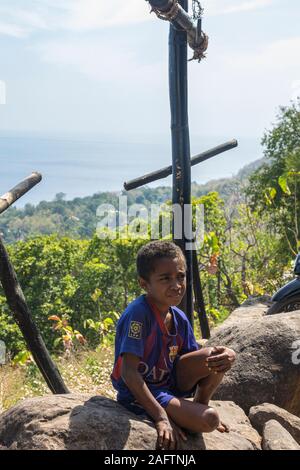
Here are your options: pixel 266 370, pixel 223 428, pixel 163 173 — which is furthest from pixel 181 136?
pixel 223 428

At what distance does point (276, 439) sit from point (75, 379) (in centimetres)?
443

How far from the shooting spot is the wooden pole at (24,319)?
3791 mm

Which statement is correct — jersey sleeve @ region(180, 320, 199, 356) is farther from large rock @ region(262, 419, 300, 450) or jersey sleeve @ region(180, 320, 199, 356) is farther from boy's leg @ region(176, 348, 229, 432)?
large rock @ region(262, 419, 300, 450)

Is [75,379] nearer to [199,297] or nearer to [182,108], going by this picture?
[199,297]

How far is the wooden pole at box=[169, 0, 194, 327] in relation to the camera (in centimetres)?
456

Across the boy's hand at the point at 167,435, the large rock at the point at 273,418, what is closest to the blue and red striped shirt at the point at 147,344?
the boy's hand at the point at 167,435

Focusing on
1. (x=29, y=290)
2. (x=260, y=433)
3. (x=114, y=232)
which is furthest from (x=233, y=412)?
(x=29, y=290)

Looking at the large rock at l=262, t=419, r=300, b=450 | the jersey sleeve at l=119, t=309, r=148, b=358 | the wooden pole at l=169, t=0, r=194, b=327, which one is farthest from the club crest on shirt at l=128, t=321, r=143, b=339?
the wooden pole at l=169, t=0, r=194, b=327

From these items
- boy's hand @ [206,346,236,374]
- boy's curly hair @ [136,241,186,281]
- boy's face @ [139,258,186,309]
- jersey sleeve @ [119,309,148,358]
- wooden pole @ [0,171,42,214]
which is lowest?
boy's hand @ [206,346,236,374]

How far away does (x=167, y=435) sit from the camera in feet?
9.05

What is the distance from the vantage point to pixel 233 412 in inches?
143

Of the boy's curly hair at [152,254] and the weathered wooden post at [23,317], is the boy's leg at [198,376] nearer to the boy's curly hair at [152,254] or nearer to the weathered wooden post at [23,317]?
the boy's curly hair at [152,254]
